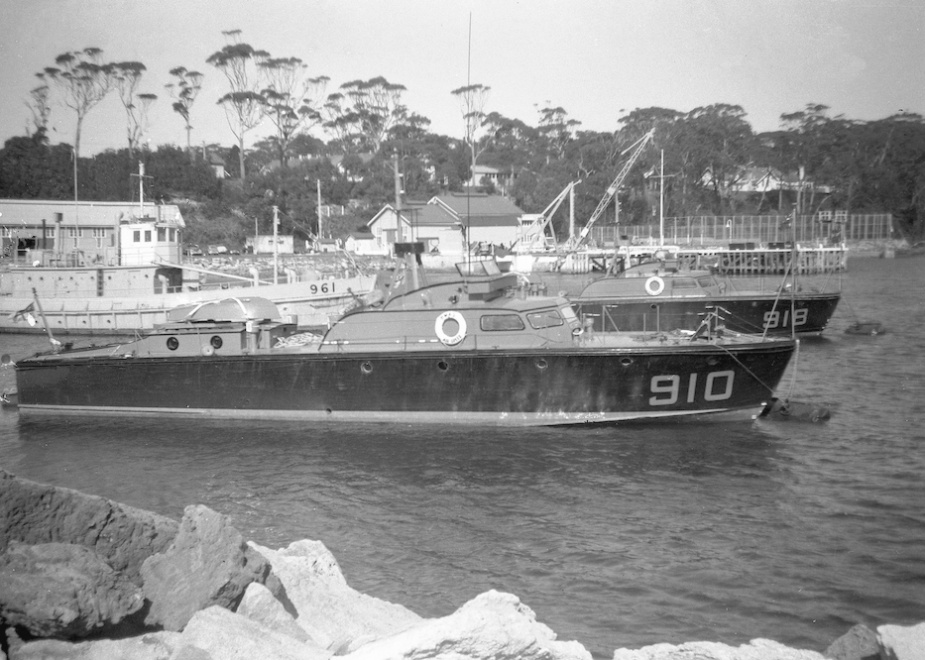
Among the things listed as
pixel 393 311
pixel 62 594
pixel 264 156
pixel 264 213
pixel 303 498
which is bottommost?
pixel 303 498

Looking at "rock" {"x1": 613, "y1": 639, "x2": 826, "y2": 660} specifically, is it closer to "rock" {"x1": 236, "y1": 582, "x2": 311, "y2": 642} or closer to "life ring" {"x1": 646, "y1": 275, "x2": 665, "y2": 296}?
"rock" {"x1": 236, "y1": 582, "x2": 311, "y2": 642}

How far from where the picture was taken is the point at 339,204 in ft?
258

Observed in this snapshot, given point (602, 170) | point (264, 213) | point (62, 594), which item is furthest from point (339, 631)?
point (602, 170)

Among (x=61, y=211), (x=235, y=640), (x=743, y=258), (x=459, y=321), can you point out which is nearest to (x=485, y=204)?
(x=743, y=258)

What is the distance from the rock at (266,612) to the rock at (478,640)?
1004 mm

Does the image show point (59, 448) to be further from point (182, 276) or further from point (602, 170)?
point (602, 170)

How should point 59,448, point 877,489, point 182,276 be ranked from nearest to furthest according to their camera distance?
point 877,489, point 59,448, point 182,276

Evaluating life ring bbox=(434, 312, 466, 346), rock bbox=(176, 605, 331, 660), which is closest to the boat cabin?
life ring bbox=(434, 312, 466, 346)

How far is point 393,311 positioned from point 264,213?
57.1m

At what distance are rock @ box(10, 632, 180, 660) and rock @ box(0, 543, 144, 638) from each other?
107 millimetres

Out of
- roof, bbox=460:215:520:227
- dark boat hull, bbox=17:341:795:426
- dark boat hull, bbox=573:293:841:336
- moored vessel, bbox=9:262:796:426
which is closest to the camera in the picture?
dark boat hull, bbox=17:341:795:426

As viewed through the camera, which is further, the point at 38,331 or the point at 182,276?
the point at 182,276

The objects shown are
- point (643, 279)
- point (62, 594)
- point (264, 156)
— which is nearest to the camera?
point (62, 594)

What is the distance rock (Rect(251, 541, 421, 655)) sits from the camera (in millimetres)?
7742
